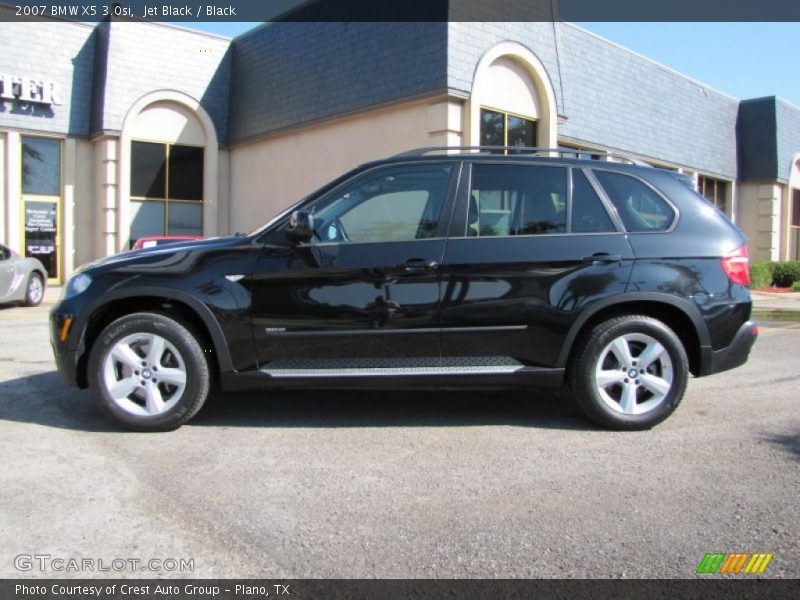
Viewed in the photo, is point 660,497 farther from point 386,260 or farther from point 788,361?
point 788,361

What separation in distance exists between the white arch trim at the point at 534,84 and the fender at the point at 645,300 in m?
8.99

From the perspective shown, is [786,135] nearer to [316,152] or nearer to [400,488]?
[316,152]

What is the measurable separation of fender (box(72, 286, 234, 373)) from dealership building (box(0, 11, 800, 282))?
939 cm

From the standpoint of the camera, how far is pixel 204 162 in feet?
64.3

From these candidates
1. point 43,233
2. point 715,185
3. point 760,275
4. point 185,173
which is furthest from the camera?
point 715,185

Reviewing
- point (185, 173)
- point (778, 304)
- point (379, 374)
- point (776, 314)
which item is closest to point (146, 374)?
point (379, 374)

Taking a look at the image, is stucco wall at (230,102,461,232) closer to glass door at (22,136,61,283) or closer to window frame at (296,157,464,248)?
glass door at (22,136,61,283)

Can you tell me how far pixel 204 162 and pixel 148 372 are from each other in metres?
16.0

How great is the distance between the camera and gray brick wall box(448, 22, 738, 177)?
537 inches

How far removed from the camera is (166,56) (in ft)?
60.5

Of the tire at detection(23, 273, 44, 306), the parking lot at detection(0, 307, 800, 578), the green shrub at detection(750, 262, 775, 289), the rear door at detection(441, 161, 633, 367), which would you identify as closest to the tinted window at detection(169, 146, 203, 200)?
the tire at detection(23, 273, 44, 306)

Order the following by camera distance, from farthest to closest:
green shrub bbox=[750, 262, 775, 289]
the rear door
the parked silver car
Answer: green shrub bbox=[750, 262, 775, 289] → the parked silver car → the rear door

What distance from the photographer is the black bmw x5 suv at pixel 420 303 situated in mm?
4727

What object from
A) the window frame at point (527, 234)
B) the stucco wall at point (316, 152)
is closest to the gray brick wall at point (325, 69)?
the stucco wall at point (316, 152)
